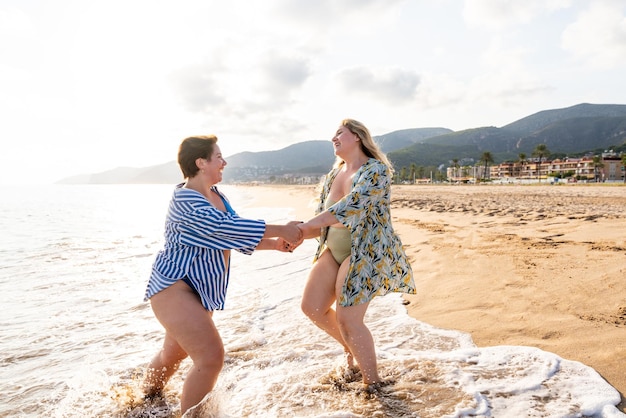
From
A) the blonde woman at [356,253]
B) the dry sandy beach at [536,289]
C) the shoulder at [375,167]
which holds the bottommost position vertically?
the dry sandy beach at [536,289]

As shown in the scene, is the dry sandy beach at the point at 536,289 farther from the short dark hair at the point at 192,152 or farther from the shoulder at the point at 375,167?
the short dark hair at the point at 192,152

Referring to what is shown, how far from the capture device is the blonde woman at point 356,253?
10.2 feet

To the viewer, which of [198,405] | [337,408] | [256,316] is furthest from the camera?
[256,316]

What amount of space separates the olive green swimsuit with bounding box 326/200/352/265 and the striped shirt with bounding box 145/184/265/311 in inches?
31.2

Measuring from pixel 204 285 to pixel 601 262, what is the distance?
5670 mm

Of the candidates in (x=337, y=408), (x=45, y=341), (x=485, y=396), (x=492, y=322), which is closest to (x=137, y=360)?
(x=45, y=341)

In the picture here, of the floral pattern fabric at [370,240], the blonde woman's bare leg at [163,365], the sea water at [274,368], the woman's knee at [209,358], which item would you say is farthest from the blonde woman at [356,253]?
the blonde woman's bare leg at [163,365]

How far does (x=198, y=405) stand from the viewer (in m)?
2.69

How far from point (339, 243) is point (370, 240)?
29cm

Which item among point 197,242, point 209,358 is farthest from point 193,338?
point 197,242

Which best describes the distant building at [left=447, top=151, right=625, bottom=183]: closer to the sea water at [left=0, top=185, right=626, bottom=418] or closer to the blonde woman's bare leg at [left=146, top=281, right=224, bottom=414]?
the sea water at [left=0, top=185, right=626, bottom=418]

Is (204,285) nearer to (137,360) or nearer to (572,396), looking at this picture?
(137,360)

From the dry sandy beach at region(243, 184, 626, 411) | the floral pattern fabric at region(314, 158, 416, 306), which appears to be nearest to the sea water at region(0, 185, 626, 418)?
the dry sandy beach at region(243, 184, 626, 411)

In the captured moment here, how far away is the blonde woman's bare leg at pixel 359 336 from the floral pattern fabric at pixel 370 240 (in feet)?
0.21
